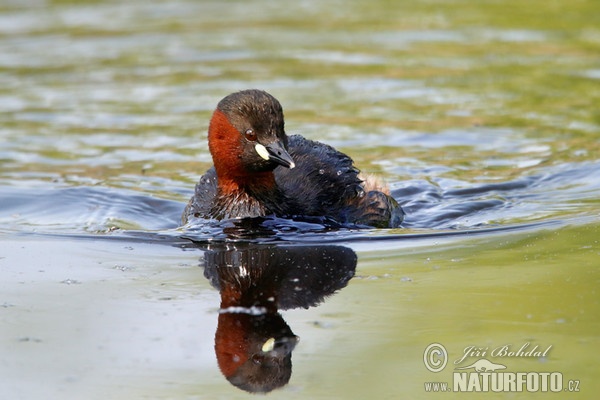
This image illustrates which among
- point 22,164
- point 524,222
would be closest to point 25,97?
point 22,164

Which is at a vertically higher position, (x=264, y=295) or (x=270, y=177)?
(x=270, y=177)

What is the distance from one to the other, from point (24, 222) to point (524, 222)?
4.27 meters

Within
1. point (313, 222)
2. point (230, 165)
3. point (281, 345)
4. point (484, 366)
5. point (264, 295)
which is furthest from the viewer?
point (313, 222)

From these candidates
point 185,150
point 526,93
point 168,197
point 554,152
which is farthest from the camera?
point 526,93

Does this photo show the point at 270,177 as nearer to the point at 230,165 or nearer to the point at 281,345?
the point at 230,165

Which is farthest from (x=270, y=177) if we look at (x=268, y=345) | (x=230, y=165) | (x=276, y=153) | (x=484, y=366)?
(x=484, y=366)

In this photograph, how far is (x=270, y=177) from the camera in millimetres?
8516

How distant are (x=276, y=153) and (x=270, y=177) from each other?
1.46ft

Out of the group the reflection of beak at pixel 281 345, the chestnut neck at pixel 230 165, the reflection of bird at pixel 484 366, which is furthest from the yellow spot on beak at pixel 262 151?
the reflection of bird at pixel 484 366

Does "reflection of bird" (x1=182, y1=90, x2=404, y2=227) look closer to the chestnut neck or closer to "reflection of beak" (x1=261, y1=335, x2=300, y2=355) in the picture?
the chestnut neck

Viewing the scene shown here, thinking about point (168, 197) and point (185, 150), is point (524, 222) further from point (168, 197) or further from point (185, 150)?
point (185, 150)

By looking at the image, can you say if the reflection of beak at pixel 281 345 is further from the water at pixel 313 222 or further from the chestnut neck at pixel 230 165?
the chestnut neck at pixel 230 165

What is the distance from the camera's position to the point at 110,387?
17.8 ft

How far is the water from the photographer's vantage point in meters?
5.80
